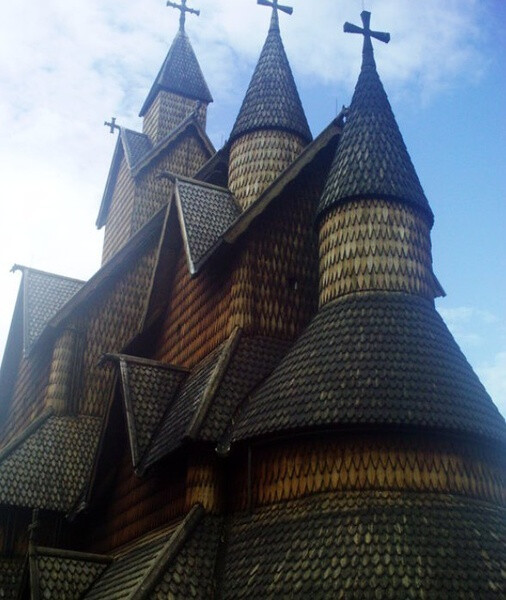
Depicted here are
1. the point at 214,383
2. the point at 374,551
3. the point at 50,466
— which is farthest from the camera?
the point at 50,466

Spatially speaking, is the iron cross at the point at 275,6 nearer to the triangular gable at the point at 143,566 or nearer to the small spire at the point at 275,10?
the small spire at the point at 275,10

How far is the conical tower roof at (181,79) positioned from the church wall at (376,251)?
13720mm

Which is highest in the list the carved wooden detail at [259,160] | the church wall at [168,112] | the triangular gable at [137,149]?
the church wall at [168,112]

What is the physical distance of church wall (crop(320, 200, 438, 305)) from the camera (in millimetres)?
13125

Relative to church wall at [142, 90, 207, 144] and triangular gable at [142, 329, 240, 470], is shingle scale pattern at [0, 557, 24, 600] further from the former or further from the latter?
church wall at [142, 90, 207, 144]

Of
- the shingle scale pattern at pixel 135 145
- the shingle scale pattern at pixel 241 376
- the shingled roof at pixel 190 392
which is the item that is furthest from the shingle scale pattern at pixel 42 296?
the shingle scale pattern at pixel 241 376

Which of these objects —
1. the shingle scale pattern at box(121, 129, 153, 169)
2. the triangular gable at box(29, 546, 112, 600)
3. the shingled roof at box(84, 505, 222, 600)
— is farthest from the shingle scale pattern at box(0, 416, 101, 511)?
the shingle scale pattern at box(121, 129, 153, 169)

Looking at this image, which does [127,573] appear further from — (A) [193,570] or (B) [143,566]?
(A) [193,570]

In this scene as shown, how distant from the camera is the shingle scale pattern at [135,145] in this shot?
949 inches

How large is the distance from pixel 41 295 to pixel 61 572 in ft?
32.4

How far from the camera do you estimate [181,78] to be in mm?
26531

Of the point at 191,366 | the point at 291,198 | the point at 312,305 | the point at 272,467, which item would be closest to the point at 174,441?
the point at 272,467

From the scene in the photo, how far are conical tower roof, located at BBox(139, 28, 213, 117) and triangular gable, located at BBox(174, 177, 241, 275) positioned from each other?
395 inches

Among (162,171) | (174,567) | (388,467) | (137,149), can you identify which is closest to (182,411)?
(174,567)
